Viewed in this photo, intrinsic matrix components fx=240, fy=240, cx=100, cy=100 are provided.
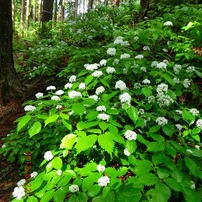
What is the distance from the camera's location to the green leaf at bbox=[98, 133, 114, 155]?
1984 millimetres

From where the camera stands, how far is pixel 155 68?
3582mm

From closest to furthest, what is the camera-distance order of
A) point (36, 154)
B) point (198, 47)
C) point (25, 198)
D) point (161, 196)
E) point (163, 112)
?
point (161, 196) → point (25, 198) → point (163, 112) → point (36, 154) → point (198, 47)

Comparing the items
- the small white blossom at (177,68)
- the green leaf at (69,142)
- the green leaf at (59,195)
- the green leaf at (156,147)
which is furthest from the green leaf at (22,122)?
the small white blossom at (177,68)

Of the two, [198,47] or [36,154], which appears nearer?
[36,154]

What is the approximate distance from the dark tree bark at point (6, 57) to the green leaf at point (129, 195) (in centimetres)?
480

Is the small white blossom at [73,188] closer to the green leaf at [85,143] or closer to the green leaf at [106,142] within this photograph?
the green leaf at [85,143]

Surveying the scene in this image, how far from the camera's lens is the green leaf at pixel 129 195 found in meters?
1.83

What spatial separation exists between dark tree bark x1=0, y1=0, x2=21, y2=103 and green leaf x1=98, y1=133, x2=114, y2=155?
14.8 feet

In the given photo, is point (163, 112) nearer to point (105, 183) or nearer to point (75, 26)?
point (105, 183)

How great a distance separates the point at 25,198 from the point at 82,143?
81 cm

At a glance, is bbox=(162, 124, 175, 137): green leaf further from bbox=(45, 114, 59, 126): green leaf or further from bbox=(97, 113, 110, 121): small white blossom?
bbox=(45, 114, 59, 126): green leaf

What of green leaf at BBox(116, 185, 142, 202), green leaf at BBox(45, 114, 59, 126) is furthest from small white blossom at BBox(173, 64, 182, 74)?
green leaf at BBox(116, 185, 142, 202)

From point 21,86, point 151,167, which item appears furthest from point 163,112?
point 21,86

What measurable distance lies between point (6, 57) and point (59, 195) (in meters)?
4.68
